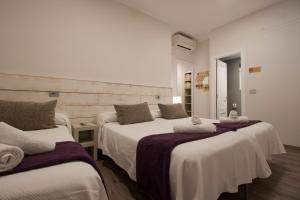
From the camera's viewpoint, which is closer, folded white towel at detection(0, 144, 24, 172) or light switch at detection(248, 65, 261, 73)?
folded white towel at detection(0, 144, 24, 172)

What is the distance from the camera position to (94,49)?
2615 mm

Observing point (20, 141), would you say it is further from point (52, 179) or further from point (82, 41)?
point (82, 41)

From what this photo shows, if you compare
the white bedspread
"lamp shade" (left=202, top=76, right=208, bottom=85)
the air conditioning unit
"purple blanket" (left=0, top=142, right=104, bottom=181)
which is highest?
the air conditioning unit

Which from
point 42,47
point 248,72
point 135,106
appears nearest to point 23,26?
point 42,47

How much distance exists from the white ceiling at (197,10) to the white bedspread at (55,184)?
3.18 metres

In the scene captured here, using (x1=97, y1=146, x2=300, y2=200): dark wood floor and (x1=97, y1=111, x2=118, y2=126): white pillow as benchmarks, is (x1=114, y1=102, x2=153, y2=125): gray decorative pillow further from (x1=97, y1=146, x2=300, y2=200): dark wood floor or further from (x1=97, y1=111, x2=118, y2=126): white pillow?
(x1=97, y1=146, x2=300, y2=200): dark wood floor

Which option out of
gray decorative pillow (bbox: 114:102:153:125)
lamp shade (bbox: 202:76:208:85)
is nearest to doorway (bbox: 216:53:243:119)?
lamp shade (bbox: 202:76:208:85)

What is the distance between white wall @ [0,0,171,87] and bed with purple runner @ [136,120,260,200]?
180 cm

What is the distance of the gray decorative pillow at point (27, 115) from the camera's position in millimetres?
1513

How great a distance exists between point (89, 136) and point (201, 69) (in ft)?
12.3

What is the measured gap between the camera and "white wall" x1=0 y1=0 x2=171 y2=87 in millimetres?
2020

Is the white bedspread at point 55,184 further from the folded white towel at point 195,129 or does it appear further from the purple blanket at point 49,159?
the folded white towel at point 195,129

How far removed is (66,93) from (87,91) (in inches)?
12.3


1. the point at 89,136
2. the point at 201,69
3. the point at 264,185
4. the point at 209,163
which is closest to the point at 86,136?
the point at 89,136
